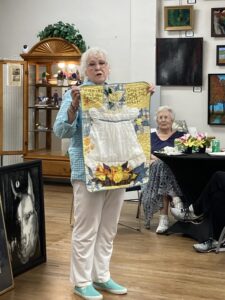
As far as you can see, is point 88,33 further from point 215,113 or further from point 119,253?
point 119,253

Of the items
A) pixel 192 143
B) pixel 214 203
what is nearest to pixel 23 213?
pixel 214 203

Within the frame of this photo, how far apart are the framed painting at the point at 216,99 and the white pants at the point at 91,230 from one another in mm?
3460

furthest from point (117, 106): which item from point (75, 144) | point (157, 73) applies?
point (157, 73)

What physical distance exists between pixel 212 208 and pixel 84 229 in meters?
1.48

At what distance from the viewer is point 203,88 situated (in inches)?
243

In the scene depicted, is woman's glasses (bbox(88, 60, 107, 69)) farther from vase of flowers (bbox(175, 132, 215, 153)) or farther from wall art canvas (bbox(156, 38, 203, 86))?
wall art canvas (bbox(156, 38, 203, 86))

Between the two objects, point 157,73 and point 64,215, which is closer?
point 64,215

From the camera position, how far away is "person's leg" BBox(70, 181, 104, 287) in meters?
2.81

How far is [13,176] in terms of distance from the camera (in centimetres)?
333

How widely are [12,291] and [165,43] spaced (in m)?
3.92

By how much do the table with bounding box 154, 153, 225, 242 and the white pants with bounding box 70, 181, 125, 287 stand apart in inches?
56.5

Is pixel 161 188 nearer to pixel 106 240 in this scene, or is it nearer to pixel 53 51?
pixel 106 240

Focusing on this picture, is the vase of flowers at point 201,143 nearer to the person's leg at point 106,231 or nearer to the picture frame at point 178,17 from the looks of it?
the person's leg at point 106,231

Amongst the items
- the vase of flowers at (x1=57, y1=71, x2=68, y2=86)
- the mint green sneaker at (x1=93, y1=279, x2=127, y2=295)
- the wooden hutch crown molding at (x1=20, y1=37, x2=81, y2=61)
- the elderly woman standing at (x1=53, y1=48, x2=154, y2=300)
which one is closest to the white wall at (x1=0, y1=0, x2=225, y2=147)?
the wooden hutch crown molding at (x1=20, y1=37, x2=81, y2=61)
